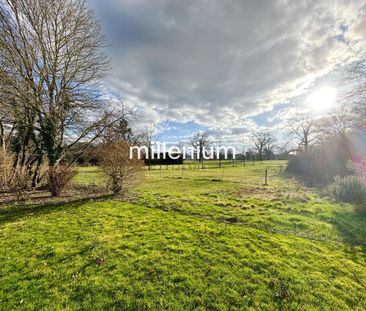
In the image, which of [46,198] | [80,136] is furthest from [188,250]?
[80,136]

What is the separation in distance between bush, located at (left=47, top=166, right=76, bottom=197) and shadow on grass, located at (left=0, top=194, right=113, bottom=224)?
4.59 ft

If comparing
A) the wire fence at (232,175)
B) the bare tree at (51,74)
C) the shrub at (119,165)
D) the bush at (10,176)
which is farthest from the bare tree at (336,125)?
the bush at (10,176)

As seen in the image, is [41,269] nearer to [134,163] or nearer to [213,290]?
[213,290]

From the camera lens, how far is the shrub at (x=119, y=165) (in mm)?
8750

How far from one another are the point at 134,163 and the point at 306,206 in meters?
7.98

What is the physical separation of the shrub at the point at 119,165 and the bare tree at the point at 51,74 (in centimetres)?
242

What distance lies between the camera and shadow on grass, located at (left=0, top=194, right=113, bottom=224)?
593cm

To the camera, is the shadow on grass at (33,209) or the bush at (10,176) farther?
the bush at (10,176)

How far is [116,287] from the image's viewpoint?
111 inches

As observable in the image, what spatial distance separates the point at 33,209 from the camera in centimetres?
673

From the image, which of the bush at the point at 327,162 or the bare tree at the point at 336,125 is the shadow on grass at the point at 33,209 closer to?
the bush at the point at 327,162

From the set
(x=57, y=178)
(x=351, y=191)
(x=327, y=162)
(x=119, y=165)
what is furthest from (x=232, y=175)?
(x=57, y=178)

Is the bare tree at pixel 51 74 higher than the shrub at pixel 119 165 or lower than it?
higher

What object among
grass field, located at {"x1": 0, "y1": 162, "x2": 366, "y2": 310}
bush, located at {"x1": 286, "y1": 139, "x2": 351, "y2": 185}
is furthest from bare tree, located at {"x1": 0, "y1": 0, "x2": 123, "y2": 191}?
bush, located at {"x1": 286, "y1": 139, "x2": 351, "y2": 185}
